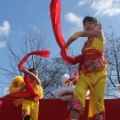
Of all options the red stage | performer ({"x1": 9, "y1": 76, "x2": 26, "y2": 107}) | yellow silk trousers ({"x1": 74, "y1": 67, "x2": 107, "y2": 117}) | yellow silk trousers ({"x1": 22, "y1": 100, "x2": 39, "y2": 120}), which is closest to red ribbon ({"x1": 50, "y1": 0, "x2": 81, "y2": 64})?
yellow silk trousers ({"x1": 74, "y1": 67, "x2": 107, "y2": 117})

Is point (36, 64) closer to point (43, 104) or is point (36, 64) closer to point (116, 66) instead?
point (116, 66)

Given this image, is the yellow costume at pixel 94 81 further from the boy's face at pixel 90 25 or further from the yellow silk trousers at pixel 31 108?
the yellow silk trousers at pixel 31 108

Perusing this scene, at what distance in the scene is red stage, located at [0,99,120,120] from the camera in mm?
6301

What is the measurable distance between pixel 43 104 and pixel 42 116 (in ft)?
0.79

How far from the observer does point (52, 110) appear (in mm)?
6535

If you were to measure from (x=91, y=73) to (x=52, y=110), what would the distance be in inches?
95.2

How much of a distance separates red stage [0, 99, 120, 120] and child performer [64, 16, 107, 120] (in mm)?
1944

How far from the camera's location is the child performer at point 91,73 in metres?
4.10

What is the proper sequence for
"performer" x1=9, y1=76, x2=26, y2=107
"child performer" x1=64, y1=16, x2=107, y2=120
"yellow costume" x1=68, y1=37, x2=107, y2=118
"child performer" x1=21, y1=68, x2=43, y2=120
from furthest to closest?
"performer" x1=9, y1=76, x2=26, y2=107
"child performer" x1=21, y1=68, x2=43, y2=120
"yellow costume" x1=68, y1=37, x2=107, y2=118
"child performer" x1=64, y1=16, x2=107, y2=120

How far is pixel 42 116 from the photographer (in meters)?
6.57

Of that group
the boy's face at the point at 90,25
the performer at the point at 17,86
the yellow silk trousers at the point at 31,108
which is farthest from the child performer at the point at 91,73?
the performer at the point at 17,86

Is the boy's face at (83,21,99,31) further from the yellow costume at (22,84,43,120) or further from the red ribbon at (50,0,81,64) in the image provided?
the yellow costume at (22,84,43,120)

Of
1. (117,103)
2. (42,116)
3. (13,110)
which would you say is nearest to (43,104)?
(42,116)

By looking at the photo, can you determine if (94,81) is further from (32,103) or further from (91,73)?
(32,103)
